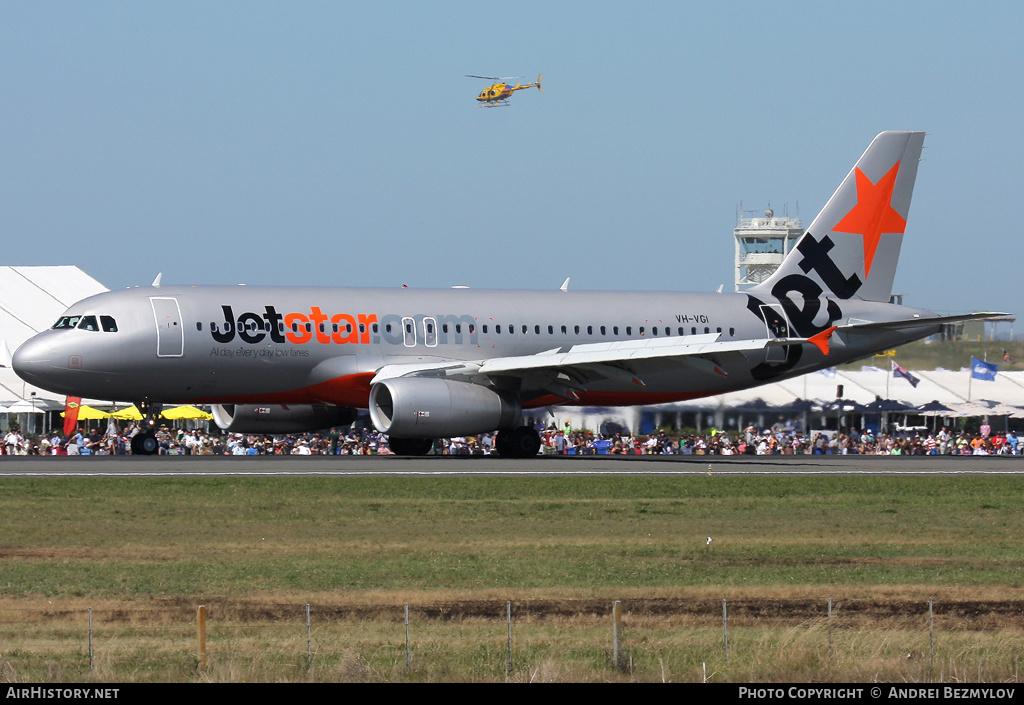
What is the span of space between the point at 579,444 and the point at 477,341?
8693 millimetres

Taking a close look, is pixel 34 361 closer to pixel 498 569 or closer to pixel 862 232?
pixel 498 569

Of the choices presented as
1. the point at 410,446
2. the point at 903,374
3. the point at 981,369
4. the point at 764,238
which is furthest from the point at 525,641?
the point at 764,238

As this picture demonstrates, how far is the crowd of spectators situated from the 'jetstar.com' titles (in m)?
6.01

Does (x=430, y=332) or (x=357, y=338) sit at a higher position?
(x=430, y=332)

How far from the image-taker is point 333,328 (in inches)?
1587

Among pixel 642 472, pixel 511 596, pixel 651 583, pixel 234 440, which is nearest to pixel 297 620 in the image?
pixel 511 596

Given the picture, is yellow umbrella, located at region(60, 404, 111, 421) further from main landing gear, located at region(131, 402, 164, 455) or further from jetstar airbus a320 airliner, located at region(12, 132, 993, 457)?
main landing gear, located at region(131, 402, 164, 455)

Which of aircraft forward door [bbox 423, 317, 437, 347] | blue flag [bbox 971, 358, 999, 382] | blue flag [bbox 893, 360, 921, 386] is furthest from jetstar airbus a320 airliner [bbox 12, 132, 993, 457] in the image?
blue flag [bbox 971, 358, 999, 382]

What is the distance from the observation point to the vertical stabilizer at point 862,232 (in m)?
48.4

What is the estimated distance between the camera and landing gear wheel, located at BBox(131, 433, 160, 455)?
4128cm

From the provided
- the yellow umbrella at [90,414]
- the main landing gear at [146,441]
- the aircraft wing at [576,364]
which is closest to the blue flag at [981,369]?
the aircraft wing at [576,364]

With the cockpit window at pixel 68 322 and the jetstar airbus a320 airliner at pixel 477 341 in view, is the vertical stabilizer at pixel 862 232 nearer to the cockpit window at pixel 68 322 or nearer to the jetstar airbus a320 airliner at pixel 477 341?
the jetstar airbus a320 airliner at pixel 477 341

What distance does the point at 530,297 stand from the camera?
4431 centimetres

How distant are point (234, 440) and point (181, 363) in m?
12.0
